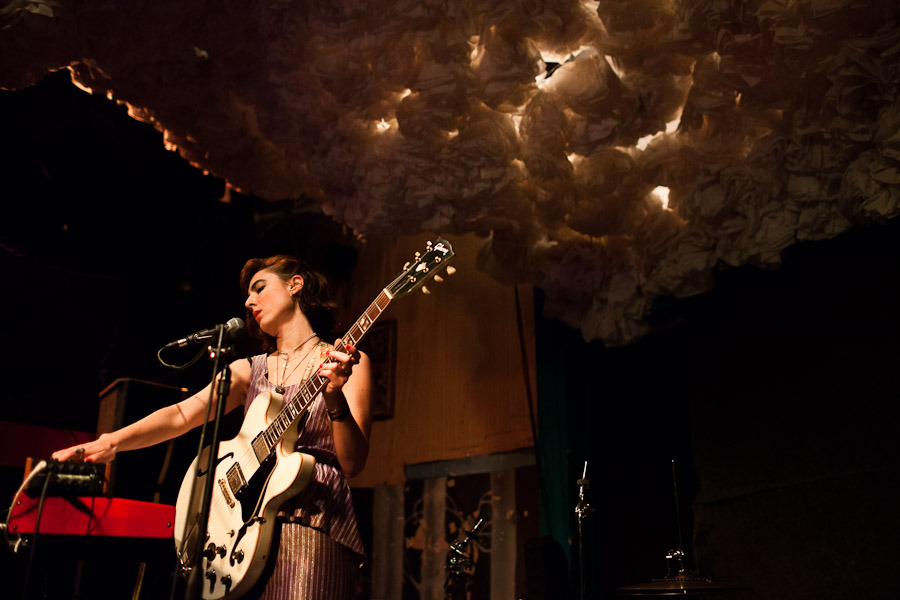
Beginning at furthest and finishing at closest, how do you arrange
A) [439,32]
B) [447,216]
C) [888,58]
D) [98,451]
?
[447,216]
[439,32]
[888,58]
[98,451]

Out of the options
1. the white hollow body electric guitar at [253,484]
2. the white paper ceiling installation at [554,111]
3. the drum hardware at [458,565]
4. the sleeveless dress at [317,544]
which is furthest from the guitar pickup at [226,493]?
the white paper ceiling installation at [554,111]

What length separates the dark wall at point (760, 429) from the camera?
10.9ft

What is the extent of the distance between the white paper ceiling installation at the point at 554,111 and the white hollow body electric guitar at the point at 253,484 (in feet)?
3.83

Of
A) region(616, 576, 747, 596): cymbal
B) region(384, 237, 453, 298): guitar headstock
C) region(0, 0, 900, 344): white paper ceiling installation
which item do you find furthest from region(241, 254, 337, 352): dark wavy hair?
region(616, 576, 747, 596): cymbal

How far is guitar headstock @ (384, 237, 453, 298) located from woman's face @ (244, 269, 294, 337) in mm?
435

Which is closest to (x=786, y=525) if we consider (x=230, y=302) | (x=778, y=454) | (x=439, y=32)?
(x=778, y=454)

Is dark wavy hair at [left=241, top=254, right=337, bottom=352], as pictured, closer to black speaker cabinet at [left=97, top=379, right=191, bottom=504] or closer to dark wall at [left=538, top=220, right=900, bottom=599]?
black speaker cabinet at [left=97, top=379, right=191, bottom=504]

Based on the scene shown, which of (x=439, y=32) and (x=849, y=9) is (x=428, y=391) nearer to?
(x=439, y=32)

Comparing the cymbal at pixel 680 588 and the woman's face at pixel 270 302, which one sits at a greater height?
the woman's face at pixel 270 302

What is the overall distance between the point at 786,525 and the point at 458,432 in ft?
7.18

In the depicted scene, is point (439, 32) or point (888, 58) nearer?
point (888, 58)

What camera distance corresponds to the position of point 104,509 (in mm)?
2719

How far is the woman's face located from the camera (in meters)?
2.87

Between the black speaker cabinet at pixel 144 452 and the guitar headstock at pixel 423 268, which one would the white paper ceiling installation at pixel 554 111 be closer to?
the guitar headstock at pixel 423 268
